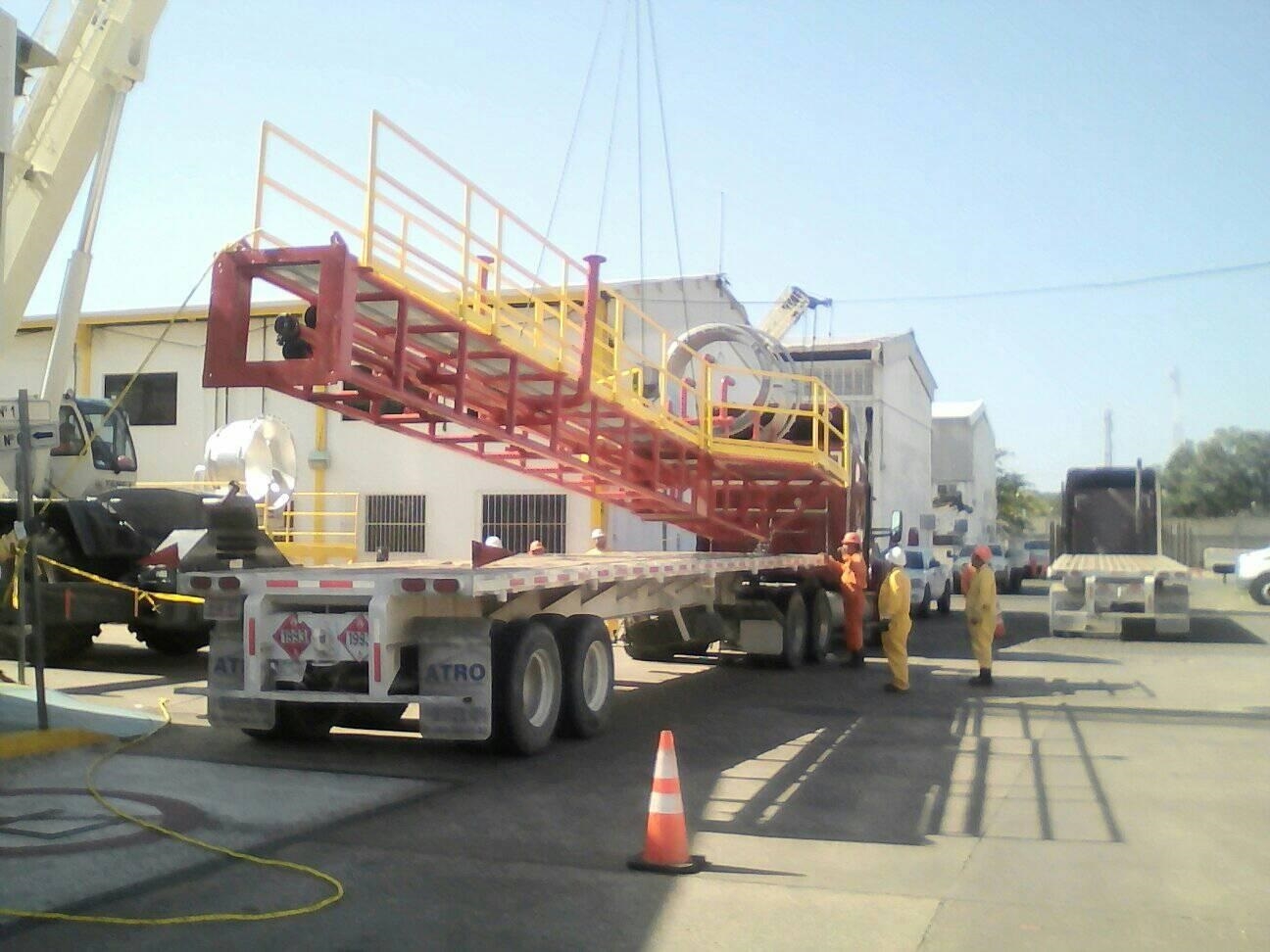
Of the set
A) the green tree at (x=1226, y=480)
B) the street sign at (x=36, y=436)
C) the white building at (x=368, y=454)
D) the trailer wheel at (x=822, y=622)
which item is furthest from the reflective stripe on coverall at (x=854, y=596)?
the green tree at (x=1226, y=480)

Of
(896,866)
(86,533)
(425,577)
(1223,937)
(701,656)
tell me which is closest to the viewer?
(1223,937)

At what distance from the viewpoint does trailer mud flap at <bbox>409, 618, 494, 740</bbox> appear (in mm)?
8961

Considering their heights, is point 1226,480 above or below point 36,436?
above

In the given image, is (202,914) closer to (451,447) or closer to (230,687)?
(230,687)

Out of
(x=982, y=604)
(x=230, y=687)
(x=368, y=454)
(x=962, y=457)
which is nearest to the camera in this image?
(x=230, y=687)

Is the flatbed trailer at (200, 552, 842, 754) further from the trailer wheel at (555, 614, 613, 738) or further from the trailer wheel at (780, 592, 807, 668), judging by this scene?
the trailer wheel at (780, 592, 807, 668)

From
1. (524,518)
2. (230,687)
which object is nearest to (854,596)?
(230,687)

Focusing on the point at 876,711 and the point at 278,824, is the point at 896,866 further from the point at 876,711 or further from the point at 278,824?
the point at 876,711

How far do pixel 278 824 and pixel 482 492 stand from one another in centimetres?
1803

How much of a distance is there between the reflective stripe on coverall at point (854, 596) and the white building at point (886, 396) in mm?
18762

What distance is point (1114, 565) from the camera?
21359 mm

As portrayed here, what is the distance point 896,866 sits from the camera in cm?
657

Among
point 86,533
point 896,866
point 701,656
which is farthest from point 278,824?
point 701,656

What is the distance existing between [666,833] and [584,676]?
13.2 feet
